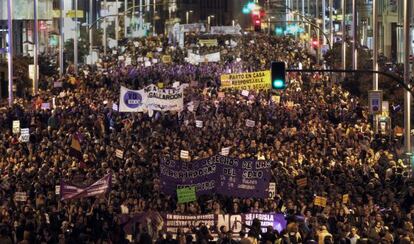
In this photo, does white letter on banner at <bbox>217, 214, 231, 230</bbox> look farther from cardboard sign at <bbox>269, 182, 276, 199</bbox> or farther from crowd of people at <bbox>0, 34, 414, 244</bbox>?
cardboard sign at <bbox>269, 182, 276, 199</bbox>

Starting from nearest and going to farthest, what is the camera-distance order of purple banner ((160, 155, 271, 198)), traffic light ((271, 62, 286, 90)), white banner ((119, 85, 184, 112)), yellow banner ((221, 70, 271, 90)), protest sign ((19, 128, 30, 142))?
purple banner ((160, 155, 271, 198)) < traffic light ((271, 62, 286, 90)) < protest sign ((19, 128, 30, 142)) < white banner ((119, 85, 184, 112)) < yellow banner ((221, 70, 271, 90))

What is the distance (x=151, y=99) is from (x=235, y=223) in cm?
1566

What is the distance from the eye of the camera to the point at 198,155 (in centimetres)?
2655

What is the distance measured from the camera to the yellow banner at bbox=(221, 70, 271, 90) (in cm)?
4069

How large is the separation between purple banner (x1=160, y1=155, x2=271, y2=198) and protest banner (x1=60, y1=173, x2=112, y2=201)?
1.05m

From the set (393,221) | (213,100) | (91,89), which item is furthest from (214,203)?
(91,89)

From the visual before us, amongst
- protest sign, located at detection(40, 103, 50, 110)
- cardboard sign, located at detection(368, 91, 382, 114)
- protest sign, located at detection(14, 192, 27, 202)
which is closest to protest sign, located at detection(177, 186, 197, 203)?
protest sign, located at detection(14, 192, 27, 202)

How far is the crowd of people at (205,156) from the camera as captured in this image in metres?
18.1

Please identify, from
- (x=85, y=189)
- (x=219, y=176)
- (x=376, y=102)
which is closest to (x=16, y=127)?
(x=376, y=102)

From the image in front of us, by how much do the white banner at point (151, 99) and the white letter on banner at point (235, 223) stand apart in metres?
15.3

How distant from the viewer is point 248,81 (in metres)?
41.0

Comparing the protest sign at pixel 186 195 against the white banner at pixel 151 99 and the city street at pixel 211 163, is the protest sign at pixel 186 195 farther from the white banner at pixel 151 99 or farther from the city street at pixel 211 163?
the white banner at pixel 151 99

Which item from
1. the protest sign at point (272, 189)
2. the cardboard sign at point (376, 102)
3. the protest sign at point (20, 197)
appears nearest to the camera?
the protest sign at point (20, 197)

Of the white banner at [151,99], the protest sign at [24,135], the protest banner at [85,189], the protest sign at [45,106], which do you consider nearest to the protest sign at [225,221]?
the protest banner at [85,189]
